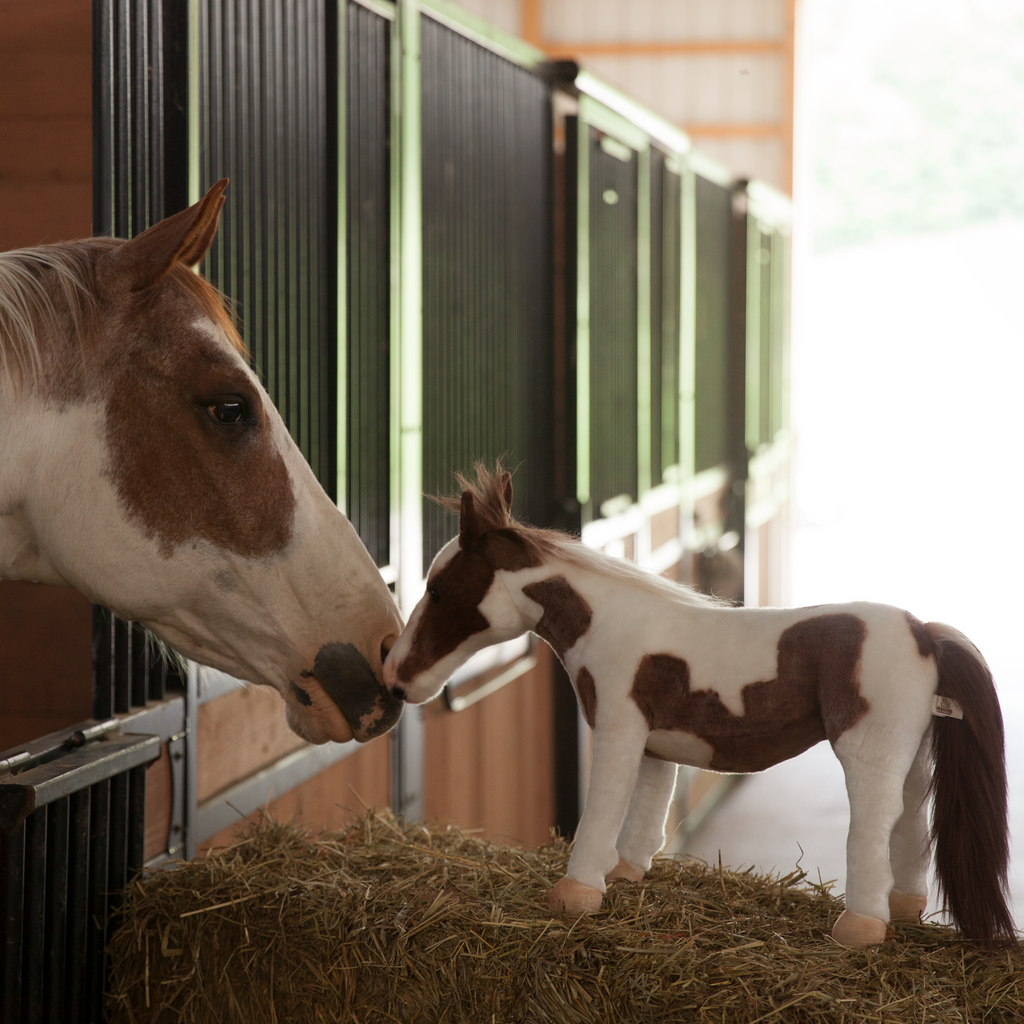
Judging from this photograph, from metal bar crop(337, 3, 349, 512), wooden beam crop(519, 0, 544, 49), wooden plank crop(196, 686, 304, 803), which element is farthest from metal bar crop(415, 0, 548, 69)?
wooden beam crop(519, 0, 544, 49)

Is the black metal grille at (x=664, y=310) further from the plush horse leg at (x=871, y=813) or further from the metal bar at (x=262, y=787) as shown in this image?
the plush horse leg at (x=871, y=813)

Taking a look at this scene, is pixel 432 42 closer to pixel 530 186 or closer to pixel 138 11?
pixel 530 186

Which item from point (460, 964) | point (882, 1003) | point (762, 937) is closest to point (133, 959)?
point (460, 964)

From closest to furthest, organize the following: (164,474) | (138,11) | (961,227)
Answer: (164,474) < (138,11) < (961,227)

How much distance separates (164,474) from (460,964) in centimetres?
50

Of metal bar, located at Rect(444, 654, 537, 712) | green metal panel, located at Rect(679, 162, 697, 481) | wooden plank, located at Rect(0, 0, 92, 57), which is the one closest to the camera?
wooden plank, located at Rect(0, 0, 92, 57)

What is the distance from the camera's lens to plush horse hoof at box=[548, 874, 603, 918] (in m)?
0.93

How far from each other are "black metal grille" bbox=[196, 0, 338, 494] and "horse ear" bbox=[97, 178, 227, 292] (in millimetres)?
498

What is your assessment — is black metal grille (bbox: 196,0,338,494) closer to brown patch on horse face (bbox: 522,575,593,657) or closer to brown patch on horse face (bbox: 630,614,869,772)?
brown patch on horse face (bbox: 522,575,593,657)

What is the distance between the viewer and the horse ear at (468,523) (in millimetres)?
935

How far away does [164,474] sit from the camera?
97 centimetres

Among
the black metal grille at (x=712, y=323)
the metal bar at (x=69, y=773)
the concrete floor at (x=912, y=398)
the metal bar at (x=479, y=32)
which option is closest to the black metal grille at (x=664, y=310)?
the black metal grille at (x=712, y=323)

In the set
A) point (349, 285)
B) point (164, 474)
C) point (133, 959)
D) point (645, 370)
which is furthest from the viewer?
point (645, 370)

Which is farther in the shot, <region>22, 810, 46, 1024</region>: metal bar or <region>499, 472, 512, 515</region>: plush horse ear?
<region>22, 810, 46, 1024</region>: metal bar
